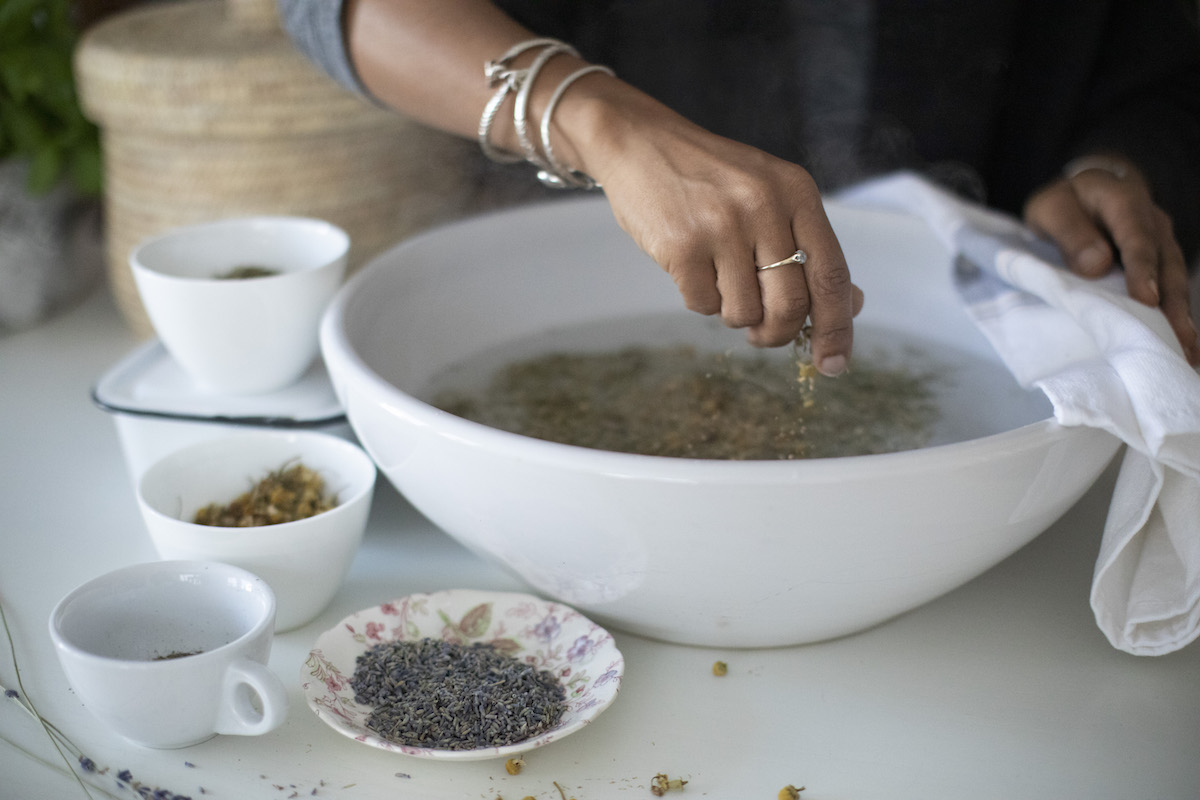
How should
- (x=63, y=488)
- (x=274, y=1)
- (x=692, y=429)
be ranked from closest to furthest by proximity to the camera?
(x=692, y=429) → (x=63, y=488) → (x=274, y=1)

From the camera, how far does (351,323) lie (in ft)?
2.37

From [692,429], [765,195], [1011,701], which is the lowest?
[1011,701]

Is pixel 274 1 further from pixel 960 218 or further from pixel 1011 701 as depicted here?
pixel 1011 701

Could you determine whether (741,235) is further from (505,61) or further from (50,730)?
(50,730)

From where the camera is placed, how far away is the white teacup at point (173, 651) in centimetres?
50

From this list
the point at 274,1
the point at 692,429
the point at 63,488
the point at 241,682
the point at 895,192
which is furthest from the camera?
the point at 274,1

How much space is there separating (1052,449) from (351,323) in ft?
1.52

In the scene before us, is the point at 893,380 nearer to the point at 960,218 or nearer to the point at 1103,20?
the point at 960,218

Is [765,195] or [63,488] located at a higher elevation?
[765,195]

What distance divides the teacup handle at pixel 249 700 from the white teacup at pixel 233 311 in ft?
1.04

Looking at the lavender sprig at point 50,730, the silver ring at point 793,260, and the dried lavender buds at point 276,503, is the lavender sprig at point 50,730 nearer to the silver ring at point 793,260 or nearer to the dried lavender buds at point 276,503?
the dried lavender buds at point 276,503

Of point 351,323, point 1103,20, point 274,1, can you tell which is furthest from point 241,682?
point 1103,20

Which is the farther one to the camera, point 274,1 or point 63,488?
point 274,1

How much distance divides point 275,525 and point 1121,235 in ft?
2.16
